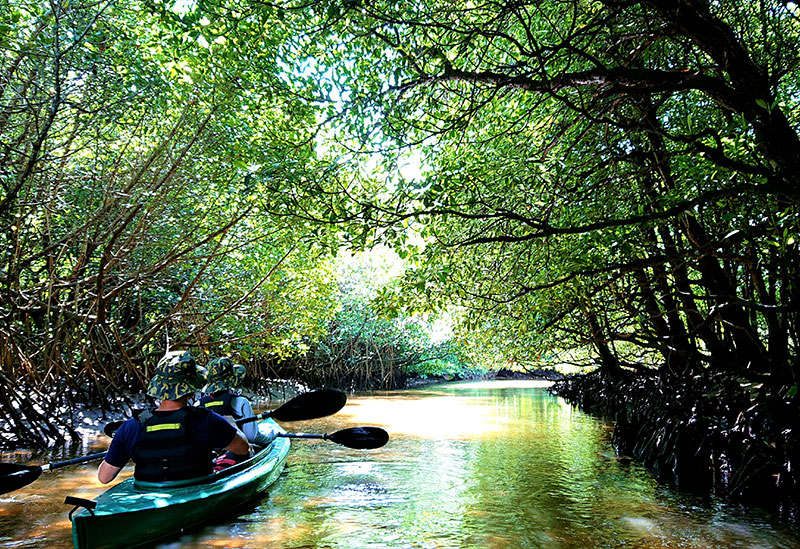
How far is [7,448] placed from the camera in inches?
320

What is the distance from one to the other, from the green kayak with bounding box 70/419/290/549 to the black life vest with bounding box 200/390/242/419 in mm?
1054

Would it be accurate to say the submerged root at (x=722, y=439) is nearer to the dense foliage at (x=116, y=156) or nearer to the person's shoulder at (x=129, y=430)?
the dense foliage at (x=116, y=156)

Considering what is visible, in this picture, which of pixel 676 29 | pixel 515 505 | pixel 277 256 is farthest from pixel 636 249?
pixel 277 256

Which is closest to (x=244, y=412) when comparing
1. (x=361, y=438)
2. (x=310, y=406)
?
(x=310, y=406)

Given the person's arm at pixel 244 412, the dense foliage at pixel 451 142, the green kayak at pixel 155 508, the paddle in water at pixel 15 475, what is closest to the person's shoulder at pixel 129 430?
the green kayak at pixel 155 508

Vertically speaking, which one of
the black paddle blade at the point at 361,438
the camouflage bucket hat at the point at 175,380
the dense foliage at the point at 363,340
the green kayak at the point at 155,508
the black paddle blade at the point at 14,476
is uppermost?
the dense foliage at the point at 363,340

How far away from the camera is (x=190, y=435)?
4.53 m

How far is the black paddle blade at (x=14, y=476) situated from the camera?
438 centimetres

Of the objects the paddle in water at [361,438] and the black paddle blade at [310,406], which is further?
the black paddle blade at [310,406]

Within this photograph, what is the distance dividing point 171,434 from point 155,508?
0.54 m

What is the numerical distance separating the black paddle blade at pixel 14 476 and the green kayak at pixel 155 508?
1.82 ft

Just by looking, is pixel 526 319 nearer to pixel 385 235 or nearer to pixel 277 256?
pixel 385 235

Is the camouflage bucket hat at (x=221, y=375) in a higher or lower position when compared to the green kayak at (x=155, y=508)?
higher

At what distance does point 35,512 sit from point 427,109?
5.38m
